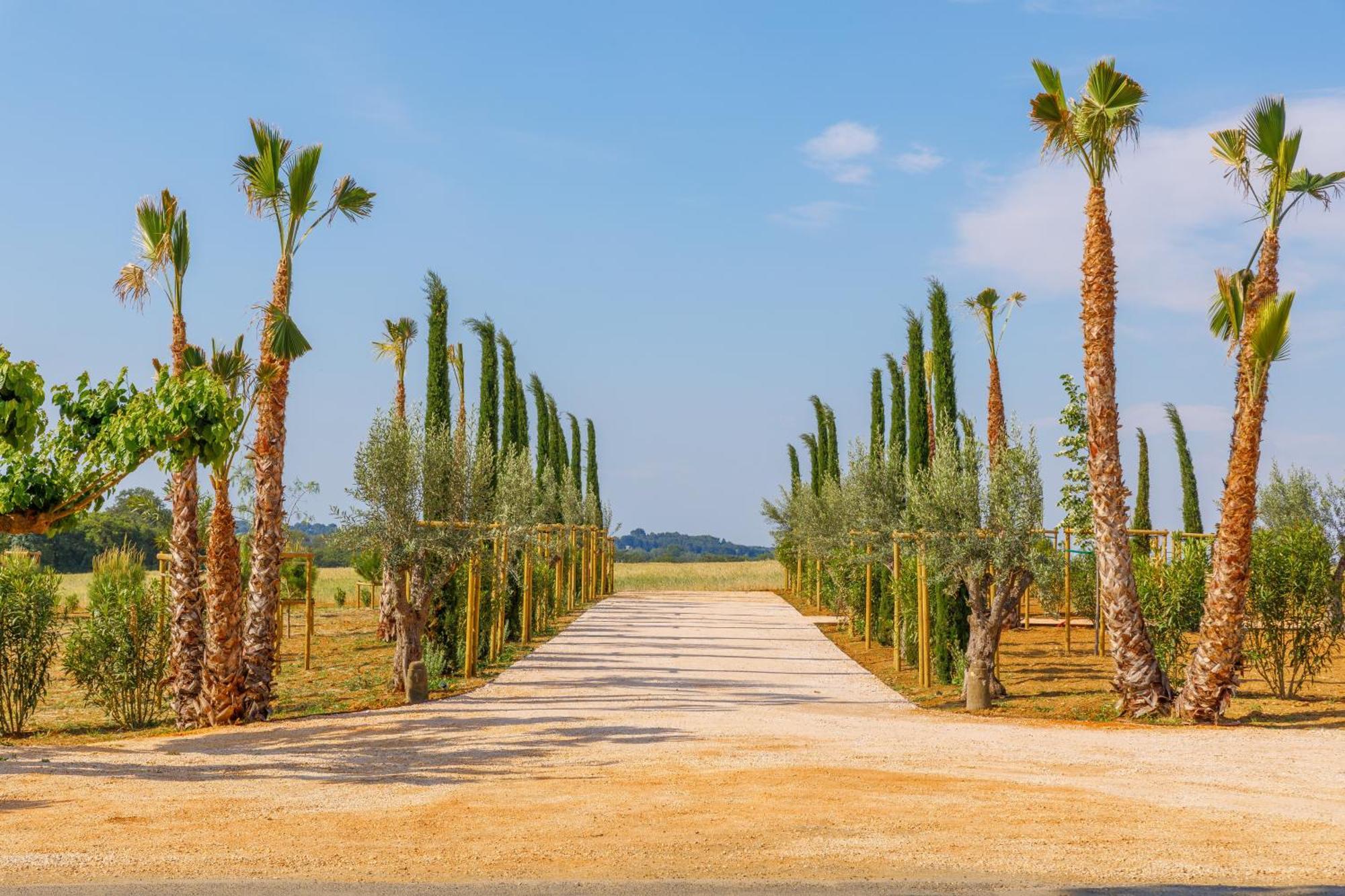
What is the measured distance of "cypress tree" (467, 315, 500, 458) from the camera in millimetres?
27625

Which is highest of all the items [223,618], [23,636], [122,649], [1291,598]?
[223,618]

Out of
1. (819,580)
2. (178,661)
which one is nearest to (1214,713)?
(178,661)

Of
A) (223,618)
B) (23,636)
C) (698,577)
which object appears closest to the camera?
(223,618)

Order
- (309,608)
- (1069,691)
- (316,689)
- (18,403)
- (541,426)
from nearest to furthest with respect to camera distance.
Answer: (18,403) < (1069,691) < (316,689) < (309,608) < (541,426)

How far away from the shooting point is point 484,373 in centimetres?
2867

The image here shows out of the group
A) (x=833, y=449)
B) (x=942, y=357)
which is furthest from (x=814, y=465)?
(x=942, y=357)

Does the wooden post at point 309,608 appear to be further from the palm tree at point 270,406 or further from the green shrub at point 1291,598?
the green shrub at point 1291,598

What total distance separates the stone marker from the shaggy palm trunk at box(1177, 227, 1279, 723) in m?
10.1

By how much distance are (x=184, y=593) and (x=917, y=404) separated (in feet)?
49.5

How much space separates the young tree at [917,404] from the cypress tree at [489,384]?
876 centimetres

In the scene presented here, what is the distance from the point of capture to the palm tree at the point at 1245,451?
617 inches

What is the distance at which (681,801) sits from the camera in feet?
34.3

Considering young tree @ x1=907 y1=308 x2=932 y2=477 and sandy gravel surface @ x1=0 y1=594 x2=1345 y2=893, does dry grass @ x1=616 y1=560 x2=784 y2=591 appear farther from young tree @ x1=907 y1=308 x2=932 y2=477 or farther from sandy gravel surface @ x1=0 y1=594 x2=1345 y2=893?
sandy gravel surface @ x1=0 y1=594 x2=1345 y2=893

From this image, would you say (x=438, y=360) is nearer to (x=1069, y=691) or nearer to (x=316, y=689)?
(x=316, y=689)
